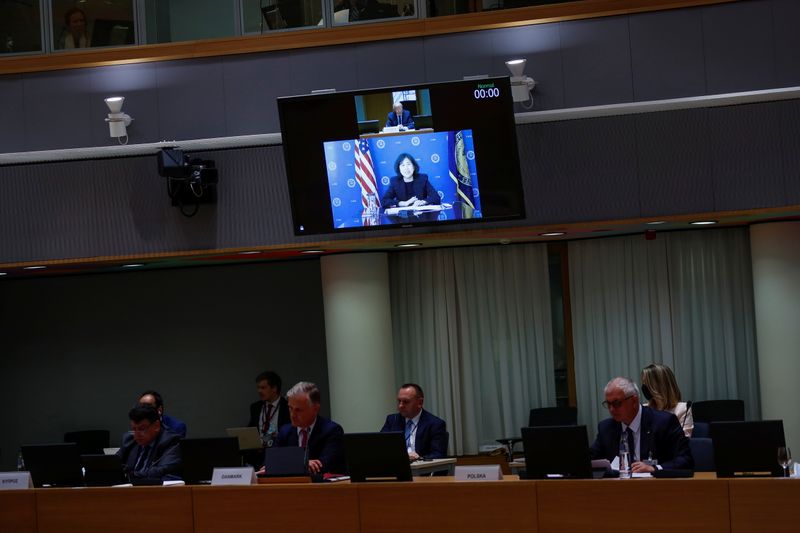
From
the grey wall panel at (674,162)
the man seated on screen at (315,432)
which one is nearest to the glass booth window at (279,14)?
the grey wall panel at (674,162)

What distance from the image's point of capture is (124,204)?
924 centimetres

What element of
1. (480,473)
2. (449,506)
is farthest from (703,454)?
(449,506)

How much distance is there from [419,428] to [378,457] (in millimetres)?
1818

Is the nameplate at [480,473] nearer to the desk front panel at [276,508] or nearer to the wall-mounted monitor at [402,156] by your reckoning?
the desk front panel at [276,508]

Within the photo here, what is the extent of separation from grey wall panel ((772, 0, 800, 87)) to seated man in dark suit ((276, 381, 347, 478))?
424 cm

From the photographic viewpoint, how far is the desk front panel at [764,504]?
5.36 m

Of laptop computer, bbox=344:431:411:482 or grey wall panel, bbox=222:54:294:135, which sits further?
grey wall panel, bbox=222:54:294:135

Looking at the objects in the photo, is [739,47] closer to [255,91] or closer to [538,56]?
Result: [538,56]

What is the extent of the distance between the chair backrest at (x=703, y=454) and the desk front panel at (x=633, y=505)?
3.27 feet

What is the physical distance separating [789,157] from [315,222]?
3.57 meters

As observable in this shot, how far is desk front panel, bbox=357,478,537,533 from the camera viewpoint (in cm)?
582

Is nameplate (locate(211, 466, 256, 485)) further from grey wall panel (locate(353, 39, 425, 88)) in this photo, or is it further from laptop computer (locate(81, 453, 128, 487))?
grey wall panel (locate(353, 39, 425, 88))

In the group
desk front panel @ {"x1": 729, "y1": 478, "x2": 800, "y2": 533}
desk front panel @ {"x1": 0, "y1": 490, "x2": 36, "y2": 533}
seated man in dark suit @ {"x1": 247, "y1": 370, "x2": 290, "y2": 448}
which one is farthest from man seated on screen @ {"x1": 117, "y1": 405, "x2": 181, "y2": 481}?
desk front panel @ {"x1": 729, "y1": 478, "x2": 800, "y2": 533}

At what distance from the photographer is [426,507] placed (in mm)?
5973
